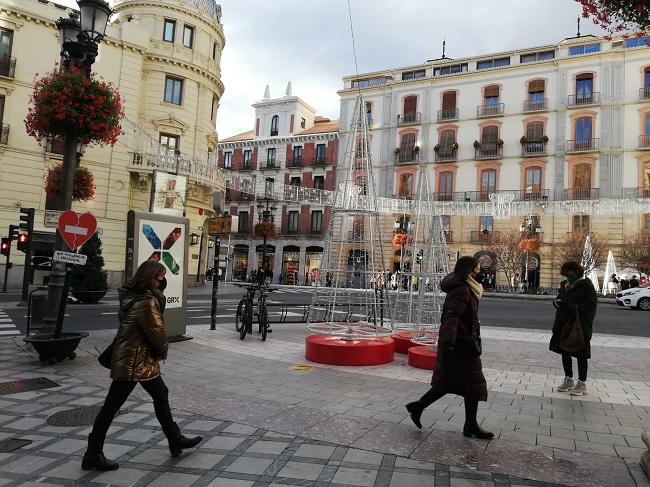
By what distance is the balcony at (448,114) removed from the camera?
1566 inches

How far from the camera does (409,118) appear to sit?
4156cm

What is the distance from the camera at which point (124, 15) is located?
2683 cm

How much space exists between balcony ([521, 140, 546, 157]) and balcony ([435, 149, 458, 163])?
5072 mm

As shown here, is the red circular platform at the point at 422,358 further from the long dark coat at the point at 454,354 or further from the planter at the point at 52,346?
the planter at the point at 52,346

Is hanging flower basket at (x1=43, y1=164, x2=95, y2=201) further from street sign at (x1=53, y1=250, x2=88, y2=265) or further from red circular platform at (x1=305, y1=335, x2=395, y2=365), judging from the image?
red circular platform at (x1=305, y1=335, x2=395, y2=365)

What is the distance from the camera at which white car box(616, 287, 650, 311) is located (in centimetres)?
2161

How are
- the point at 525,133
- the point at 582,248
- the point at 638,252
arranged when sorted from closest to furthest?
the point at 638,252 < the point at 582,248 < the point at 525,133

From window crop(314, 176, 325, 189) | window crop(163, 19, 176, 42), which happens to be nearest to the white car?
window crop(163, 19, 176, 42)

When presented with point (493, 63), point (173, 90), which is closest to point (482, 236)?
point (493, 63)

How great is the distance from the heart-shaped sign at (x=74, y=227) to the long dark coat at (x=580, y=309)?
21.2 feet

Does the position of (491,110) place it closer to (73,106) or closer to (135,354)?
(73,106)

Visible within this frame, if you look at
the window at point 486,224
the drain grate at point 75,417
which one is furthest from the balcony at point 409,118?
the drain grate at point 75,417

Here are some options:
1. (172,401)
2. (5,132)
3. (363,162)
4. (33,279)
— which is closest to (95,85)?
(363,162)

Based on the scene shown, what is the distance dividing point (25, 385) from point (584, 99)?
38.9m
